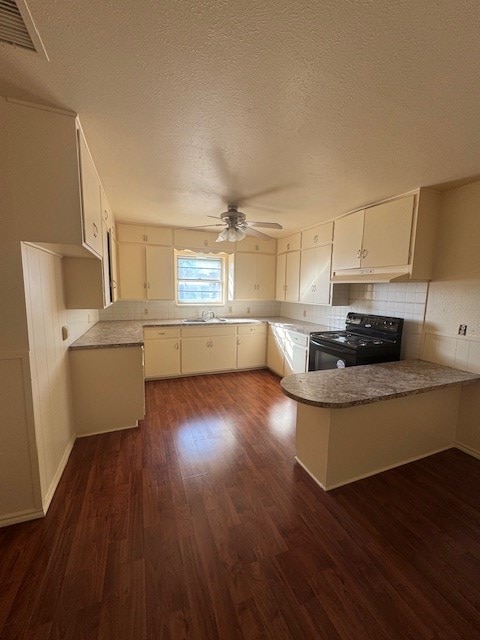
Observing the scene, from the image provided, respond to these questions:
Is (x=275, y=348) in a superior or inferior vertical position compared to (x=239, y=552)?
superior

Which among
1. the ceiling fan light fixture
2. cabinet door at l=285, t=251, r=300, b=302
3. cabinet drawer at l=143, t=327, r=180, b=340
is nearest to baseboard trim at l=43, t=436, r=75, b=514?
cabinet drawer at l=143, t=327, r=180, b=340

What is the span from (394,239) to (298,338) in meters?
1.74

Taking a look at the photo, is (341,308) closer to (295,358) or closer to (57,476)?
(295,358)

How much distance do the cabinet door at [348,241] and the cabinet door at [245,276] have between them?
1.65 meters

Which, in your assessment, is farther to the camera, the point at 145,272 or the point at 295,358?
the point at 145,272

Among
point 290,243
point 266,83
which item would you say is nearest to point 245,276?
point 290,243

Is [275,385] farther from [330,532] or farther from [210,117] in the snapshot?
[210,117]

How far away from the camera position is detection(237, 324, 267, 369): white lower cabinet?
4.53 m

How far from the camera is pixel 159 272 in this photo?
418cm

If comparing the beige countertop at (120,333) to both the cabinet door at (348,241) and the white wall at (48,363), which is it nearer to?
the white wall at (48,363)

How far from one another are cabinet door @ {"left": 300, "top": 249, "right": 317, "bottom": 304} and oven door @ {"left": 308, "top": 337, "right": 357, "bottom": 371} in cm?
84

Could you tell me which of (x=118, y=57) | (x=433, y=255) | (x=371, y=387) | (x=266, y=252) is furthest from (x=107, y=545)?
(x=266, y=252)

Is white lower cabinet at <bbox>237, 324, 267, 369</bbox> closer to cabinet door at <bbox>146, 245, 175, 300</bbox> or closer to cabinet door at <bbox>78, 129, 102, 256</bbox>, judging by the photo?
cabinet door at <bbox>146, 245, 175, 300</bbox>

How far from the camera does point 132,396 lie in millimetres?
2697
